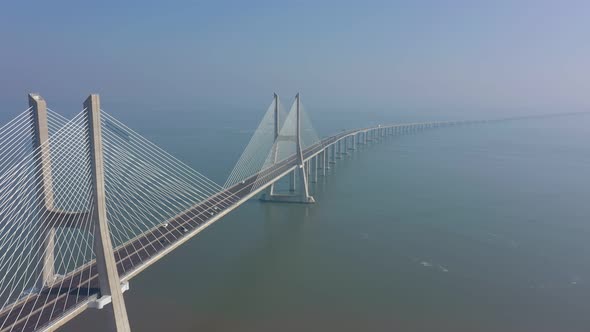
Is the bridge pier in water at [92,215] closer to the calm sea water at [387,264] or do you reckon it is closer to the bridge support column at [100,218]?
the bridge support column at [100,218]

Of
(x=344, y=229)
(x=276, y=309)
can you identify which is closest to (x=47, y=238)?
(x=276, y=309)

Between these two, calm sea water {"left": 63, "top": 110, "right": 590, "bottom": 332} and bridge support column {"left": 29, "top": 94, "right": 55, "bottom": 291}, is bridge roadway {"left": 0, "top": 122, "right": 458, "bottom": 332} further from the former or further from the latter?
calm sea water {"left": 63, "top": 110, "right": 590, "bottom": 332}

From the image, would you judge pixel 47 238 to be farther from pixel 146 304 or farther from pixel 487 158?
pixel 487 158

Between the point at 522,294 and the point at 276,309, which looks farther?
the point at 522,294

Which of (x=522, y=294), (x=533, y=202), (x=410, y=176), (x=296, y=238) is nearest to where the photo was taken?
(x=522, y=294)

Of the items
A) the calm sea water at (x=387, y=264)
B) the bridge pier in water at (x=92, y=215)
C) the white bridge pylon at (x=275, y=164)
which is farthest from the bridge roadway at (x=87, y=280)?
the white bridge pylon at (x=275, y=164)

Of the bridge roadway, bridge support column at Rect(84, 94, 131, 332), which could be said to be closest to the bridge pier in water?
bridge support column at Rect(84, 94, 131, 332)
